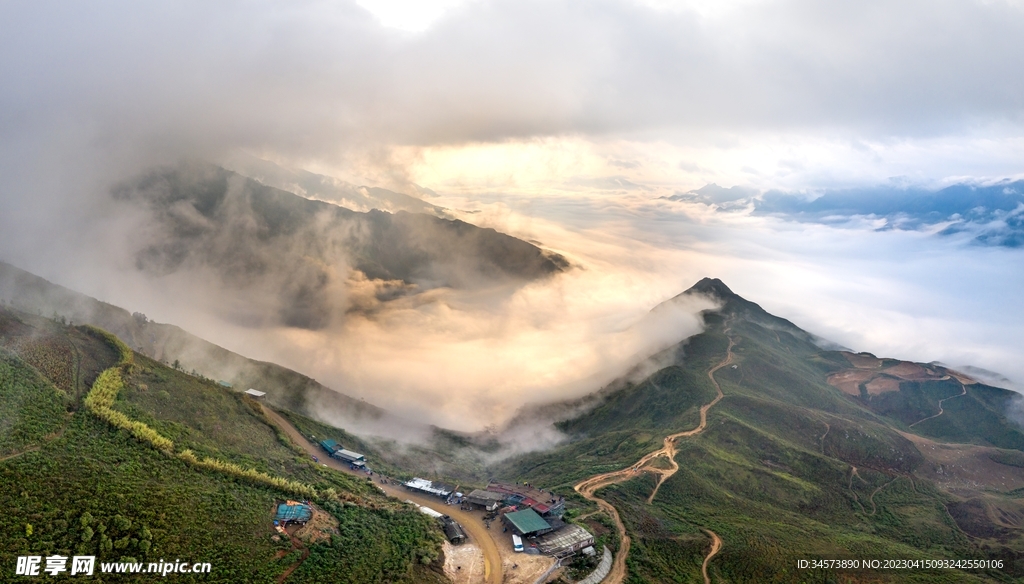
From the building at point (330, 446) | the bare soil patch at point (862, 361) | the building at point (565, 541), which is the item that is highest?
the bare soil patch at point (862, 361)

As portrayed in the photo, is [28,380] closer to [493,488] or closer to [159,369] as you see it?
[159,369]

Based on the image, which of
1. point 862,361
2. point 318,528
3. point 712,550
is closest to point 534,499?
point 712,550

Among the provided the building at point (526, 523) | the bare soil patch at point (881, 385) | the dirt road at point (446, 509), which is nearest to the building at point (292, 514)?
the dirt road at point (446, 509)

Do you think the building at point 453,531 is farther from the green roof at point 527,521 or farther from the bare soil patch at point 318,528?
the bare soil patch at point 318,528

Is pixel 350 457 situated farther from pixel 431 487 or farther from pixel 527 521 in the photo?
pixel 527 521

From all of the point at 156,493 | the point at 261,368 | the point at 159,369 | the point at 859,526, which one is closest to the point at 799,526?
the point at 859,526
